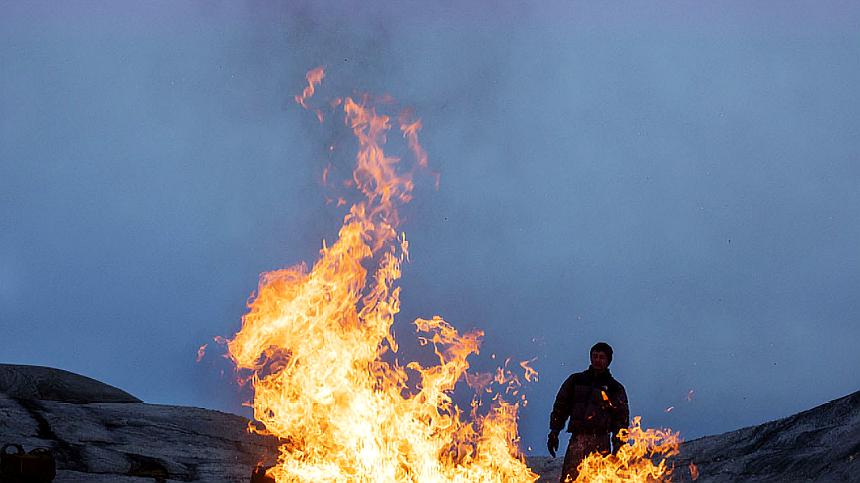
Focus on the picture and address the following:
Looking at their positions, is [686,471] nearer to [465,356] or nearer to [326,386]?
[465,356]

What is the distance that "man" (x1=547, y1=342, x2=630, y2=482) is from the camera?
6777 millimetres

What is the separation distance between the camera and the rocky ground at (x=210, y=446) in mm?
9719

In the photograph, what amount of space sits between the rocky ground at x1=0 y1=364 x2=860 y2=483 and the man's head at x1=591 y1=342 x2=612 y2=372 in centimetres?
346

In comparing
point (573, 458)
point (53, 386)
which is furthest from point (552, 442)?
point (53, 386)

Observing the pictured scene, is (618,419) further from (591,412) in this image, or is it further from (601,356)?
(601,356)

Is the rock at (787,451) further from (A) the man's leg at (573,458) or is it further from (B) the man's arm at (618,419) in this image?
(A) the man's leg at (573,458)

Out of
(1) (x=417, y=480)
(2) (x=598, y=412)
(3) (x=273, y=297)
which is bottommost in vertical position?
(1) (x=417, y=480)

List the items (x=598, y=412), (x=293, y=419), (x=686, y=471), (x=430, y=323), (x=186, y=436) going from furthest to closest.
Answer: (x=186, y=436) → (x=686, y=471) → (x=430, y=323) → (x=293, y=419) → (x=598, y=412)

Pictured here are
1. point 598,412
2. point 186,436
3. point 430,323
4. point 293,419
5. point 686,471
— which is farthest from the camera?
point 186,436

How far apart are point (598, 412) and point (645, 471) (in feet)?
3.54

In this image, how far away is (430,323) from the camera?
25.3ft

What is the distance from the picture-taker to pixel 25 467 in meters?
8.31

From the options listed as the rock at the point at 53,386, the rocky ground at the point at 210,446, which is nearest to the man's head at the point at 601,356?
the rocky ground at the point at 210,446

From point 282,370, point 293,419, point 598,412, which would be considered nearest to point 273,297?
point 282,370
